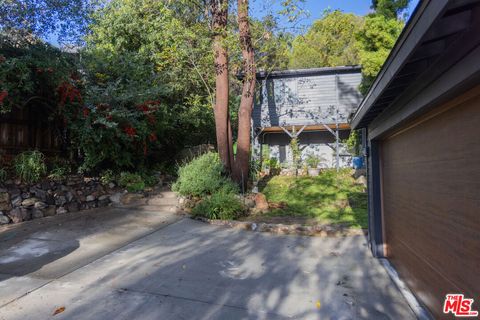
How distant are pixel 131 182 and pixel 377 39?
9289 mm

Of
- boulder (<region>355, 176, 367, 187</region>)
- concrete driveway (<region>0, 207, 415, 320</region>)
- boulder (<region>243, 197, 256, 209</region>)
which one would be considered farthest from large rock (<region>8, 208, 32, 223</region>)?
boulder (<region>355, 176, 367, 187</region>)

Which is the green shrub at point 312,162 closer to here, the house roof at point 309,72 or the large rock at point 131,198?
the house roof at point 309,72

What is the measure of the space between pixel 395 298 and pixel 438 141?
1.75 meters

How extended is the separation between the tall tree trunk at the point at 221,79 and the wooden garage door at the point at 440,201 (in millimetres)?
5686

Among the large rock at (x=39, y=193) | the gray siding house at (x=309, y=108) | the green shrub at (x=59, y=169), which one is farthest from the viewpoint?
the gray siding house at (x=309, y=108)

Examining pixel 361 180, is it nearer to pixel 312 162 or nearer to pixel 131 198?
pixel 312 162

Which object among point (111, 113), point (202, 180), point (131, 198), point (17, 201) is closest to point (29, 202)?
point (17, 201)

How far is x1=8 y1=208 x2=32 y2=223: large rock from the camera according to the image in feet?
20.2

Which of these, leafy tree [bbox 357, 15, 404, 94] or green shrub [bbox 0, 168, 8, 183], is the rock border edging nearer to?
green shrub [bbox 0, 168, 8, 183]

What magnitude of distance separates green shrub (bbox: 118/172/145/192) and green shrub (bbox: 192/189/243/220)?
2.20 meters

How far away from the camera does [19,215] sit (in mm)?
6203

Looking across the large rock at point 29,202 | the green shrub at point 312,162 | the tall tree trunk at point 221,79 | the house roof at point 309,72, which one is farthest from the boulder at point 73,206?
the house roof at point 309,72

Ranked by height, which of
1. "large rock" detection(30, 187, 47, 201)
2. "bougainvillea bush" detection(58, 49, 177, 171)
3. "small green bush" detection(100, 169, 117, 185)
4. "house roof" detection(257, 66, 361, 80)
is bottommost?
"large rock" detection(30, 187, 47, 201)

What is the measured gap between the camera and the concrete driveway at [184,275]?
3045 mm
